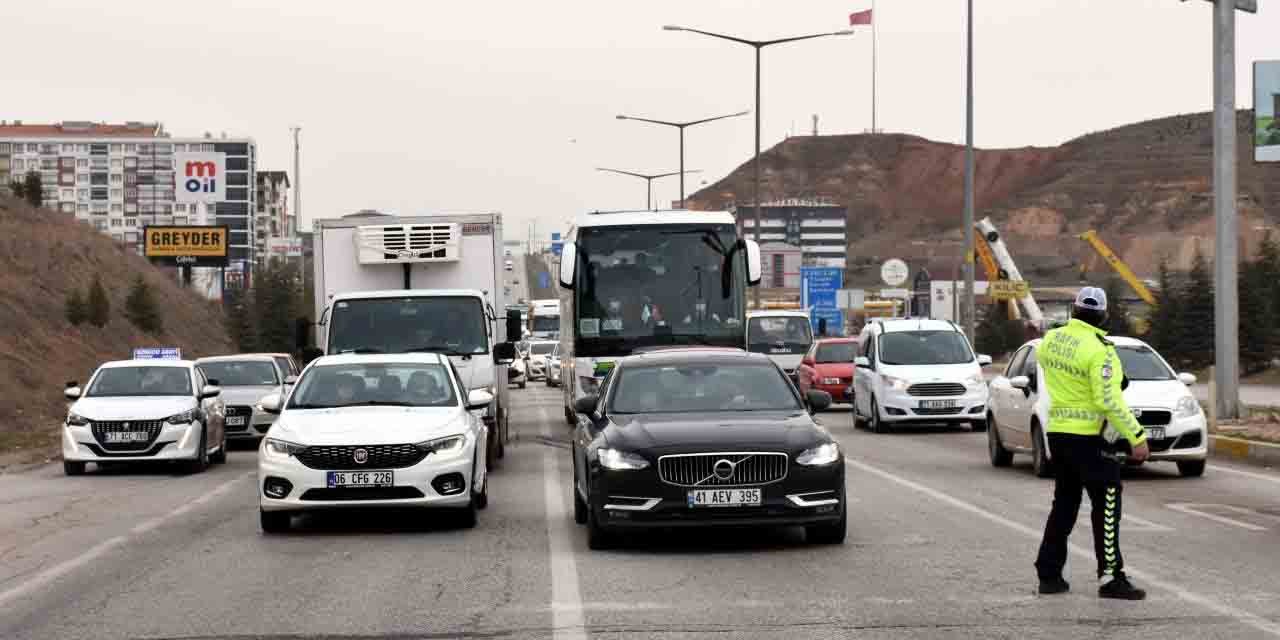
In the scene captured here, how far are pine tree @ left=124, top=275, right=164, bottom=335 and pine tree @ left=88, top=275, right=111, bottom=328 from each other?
3.96 m

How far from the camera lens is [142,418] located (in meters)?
22.7

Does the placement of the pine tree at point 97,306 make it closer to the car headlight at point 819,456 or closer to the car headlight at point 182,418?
the car headlight at point 182,418

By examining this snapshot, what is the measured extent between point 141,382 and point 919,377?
12.8 metres

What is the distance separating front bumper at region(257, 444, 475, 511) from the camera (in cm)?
1444

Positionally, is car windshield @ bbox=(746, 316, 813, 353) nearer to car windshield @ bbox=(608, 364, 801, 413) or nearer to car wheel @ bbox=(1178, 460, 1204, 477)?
car wheel @ bbox=(1178, 460, 1204, 477)

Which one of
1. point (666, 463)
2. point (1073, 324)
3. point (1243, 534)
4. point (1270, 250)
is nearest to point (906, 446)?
point (1243, 534)

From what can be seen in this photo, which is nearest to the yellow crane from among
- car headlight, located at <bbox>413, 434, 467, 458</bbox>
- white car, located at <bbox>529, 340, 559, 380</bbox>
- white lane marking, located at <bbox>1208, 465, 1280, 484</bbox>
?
white car, located at <bbox>529, 340, 559, 380</bbox>

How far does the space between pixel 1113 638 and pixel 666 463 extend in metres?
4.37

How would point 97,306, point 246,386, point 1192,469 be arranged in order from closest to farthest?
point 1192,469 < point 246,386 < point 97,306

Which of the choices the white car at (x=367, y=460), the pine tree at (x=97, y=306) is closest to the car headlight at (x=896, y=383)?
the white car at (x=367, y=460)

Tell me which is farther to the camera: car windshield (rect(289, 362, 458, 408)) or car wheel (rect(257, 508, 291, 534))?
car windshield (rect(289, 362, 458, 408))

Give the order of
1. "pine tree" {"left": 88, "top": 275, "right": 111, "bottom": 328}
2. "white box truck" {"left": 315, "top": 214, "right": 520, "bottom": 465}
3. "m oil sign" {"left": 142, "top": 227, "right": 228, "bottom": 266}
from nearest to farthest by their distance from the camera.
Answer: "white box truck" {"left": 315, "top": 214, "right": 520, "bottom": 465}, "pine tree" {"left": 88, "top": 275, "right": 111, "bottom": 328}, "m oil sign" {"left": 142, "top": 227, "right": 228, "bottom": 266}

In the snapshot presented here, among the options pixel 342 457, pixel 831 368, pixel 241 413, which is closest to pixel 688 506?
pixel 342 457

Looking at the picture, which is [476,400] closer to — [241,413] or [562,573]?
[562,573]
